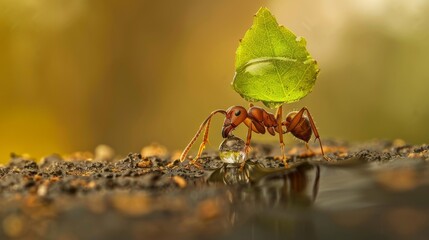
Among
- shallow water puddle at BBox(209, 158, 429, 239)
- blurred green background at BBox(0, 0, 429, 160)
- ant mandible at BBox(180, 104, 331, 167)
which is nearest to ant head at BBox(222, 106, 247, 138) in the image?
ant mandible at BBox(180, 104, 331, 167)

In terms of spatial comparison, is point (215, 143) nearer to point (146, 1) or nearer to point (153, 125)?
point (153, 125)

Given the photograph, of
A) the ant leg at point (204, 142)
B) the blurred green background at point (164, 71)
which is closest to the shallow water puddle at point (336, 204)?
the ant leg at point (204, 142)

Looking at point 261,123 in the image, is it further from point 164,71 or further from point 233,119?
point 164,71

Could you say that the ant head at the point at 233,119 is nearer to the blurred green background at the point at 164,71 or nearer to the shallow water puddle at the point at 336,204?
the shallow water puddle at the point at 336,204

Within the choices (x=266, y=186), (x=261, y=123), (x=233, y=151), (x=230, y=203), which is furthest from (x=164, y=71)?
(x=230, y=203)

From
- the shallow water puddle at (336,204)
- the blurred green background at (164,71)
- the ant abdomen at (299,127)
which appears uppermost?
the blurred green background at (164,71)

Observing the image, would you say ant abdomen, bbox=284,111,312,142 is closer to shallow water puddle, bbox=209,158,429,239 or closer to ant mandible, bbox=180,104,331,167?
ant mandible, bbox=180,104,331,167
